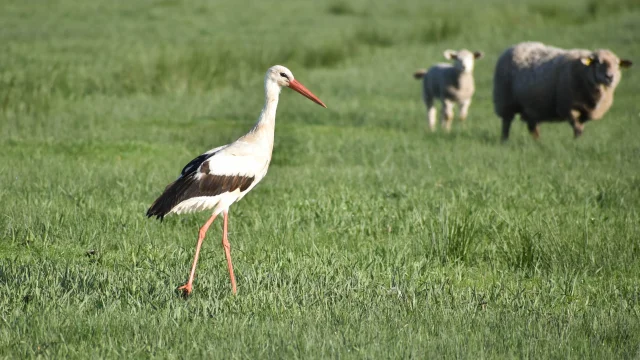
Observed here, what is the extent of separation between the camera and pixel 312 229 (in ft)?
26.6

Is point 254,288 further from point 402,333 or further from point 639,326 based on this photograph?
point 639,326

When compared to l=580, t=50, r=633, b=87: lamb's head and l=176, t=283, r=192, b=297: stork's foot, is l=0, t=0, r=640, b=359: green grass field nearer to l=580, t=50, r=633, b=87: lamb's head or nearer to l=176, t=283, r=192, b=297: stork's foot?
l=176, t=283, r=192, b=297: stork's foot

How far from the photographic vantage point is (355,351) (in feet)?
16.0

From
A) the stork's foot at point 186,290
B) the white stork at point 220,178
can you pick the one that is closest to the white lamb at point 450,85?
the white stork at point 220,178

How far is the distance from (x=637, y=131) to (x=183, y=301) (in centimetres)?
1162

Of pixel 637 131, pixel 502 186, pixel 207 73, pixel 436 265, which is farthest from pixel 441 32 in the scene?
pixel 436 265

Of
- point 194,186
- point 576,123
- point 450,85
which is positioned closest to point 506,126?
point 576,123

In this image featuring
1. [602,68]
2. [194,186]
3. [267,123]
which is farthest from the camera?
[602,68]

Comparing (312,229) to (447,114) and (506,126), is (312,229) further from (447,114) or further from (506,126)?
(447,114)

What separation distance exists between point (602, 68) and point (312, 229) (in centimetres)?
803

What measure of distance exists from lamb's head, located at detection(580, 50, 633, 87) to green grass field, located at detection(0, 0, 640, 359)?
942 millimetres

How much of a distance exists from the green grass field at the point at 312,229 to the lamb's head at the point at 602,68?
94cm

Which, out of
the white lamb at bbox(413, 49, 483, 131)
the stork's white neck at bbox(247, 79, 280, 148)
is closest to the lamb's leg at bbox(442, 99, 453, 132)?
the white lamb at bbox(413, 49, 483, 131)

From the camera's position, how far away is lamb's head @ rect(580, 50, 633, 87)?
14.3 metres
